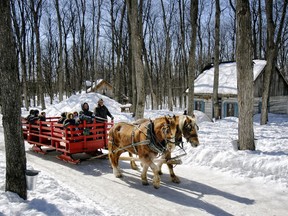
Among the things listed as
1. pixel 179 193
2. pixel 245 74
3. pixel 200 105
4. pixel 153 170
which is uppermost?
pixel 245 74

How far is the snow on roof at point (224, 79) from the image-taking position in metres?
22.4

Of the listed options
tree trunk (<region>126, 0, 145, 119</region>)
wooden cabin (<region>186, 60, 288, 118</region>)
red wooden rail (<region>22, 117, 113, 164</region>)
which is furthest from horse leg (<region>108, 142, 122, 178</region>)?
wooden cabin (<region>186, 60, 288, 118</region>)

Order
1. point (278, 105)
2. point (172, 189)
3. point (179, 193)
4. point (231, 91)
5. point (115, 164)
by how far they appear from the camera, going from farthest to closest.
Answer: point (278, 105) → point (231, 91) → point (115, 164) → point (172, 189) → point (179, 193)

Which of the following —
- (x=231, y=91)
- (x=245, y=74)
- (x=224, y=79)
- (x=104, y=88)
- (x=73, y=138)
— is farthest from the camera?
(x=104, y=88)

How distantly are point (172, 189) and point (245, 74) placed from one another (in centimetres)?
415

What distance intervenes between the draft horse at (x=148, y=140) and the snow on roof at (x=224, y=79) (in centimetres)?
1617

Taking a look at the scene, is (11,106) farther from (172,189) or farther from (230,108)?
(230,108)

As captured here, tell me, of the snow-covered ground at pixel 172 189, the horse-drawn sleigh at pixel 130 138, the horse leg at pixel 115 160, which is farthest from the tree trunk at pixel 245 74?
the horse leg at pixel 115 160

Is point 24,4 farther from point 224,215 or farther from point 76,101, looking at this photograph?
point 224,215

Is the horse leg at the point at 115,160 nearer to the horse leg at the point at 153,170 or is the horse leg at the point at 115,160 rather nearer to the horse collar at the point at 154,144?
the horse leg at the point at 153,170

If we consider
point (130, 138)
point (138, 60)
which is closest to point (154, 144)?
point (130, 138)

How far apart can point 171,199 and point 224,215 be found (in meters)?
1.11

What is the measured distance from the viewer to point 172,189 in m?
6.11

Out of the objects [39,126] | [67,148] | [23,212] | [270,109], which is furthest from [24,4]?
[23,212]
